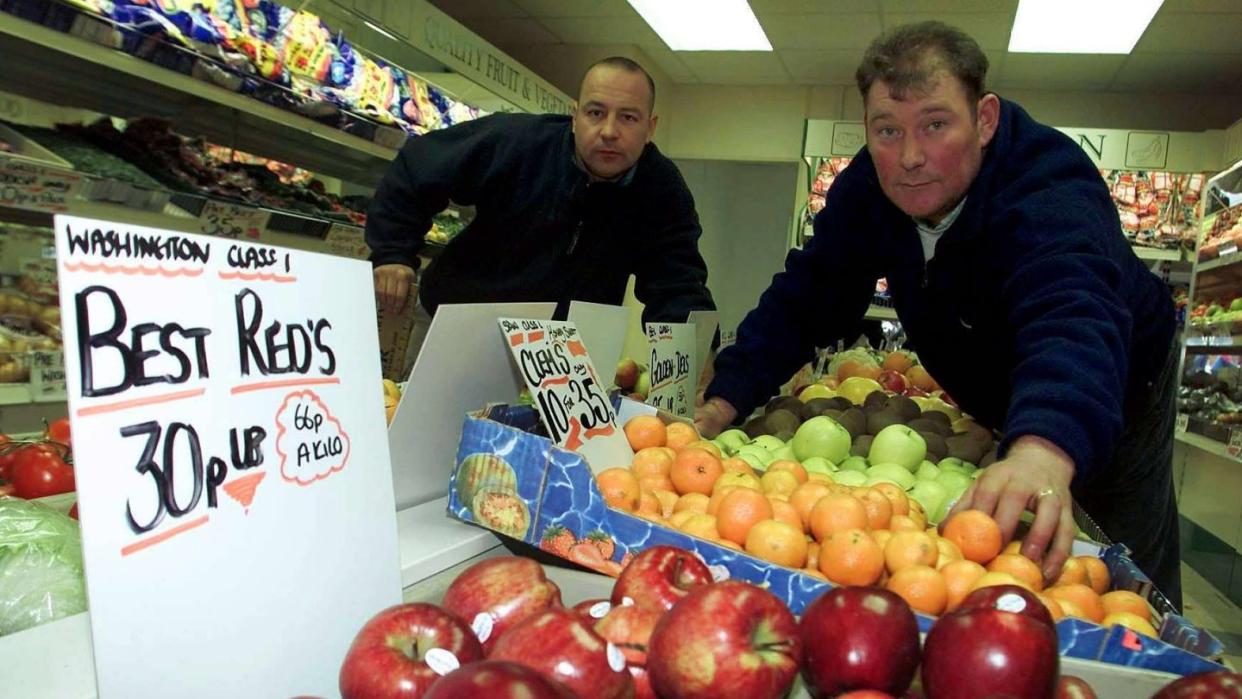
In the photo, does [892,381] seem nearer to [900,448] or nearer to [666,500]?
[900,448]

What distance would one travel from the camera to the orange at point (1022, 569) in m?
1.05

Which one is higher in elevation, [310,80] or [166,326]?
[310,80]

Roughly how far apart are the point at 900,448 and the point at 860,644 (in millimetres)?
1067

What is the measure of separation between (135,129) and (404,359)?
144cm

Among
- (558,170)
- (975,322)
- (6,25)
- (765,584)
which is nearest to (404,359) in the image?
(558,170)

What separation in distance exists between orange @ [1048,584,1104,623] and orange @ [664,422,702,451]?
2.15 feet

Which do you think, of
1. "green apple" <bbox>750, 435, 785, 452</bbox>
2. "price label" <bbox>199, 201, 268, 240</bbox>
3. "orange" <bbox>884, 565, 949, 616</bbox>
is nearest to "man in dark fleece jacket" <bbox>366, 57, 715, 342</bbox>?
"green apple" <bbox>750, 435, 785, 452</bbox>

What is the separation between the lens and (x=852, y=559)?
106 centimetres

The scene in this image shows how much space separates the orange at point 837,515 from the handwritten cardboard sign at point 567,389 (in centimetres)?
34

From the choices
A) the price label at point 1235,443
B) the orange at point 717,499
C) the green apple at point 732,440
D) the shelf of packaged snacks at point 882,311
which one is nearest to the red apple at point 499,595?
the orange at point 717,499

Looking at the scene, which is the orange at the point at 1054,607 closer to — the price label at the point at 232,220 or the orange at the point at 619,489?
the orange at the point at 619,489

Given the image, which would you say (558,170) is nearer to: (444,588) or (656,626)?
(444,588)

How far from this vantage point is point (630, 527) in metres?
1.06

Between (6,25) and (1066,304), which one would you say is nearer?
(1066,304)
